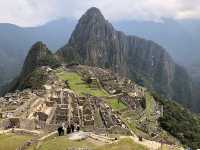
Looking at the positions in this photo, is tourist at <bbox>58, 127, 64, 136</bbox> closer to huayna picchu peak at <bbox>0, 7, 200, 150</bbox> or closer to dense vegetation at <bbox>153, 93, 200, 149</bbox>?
huayna picchu peak at <bbox>0, 7, 200, 150</bbox>

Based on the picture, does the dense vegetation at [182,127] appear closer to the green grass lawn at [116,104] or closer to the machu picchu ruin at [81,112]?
the machu picchu ruin at [81,112]

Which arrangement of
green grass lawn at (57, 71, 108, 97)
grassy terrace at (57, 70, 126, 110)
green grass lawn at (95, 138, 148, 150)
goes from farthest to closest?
green grass lawn at (57, 71, 108, 97) < grassy terrace at (57, 70, 126, 110) < green grass lawn at (95, 138, 148, 150)

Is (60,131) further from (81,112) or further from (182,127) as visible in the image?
(182,127)

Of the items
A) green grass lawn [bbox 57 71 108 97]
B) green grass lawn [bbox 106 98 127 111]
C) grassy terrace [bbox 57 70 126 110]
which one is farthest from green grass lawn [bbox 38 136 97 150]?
green grass lawn [bbox 57 71 108 97]

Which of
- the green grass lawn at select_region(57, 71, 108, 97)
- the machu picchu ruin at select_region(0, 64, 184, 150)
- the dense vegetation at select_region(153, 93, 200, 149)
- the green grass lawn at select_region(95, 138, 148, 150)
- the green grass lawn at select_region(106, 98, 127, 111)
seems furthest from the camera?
the green grass lawn at select_region(57, 71, 108, 97)

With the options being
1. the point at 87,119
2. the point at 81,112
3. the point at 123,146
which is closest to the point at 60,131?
the point at 123,146

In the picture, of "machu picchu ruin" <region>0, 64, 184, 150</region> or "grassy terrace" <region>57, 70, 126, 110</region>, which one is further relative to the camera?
"grassy terrace" <region>57, 70, 126, 110</region>
